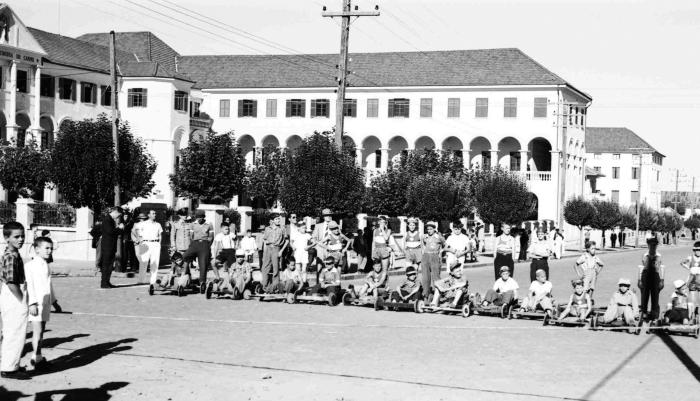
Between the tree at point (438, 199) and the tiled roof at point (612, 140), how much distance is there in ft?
265

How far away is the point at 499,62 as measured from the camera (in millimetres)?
77812

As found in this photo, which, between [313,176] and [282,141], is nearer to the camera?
[313,176]

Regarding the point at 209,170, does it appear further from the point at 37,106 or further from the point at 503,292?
the point at 503,292

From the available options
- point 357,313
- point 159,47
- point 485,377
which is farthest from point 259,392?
point 159,47

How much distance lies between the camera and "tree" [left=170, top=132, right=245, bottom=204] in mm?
62375

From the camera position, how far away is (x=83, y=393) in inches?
380

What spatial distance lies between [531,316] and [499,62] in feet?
203

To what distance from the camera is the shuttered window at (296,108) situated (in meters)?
81.5

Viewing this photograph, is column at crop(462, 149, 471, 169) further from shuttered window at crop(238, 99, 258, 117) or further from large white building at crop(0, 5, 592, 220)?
shuttered window at crop(238, 99, 258, 117)

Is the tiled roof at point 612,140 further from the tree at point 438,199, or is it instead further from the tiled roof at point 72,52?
the tree at point 438,199

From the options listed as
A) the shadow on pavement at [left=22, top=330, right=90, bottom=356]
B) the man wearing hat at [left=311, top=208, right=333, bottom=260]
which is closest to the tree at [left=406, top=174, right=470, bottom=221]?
the man wearing hat at [left=311, top=208, right=333, bottom=260]

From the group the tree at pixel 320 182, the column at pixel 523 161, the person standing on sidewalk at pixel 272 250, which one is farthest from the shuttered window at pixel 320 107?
the person standing on sidewalk at pixel 272 250

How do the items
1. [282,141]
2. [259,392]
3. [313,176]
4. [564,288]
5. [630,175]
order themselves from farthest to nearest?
[630,175]
[282,141]
[313,176]
[564,288]
[259,392]

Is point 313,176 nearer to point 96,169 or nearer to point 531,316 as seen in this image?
point 96,169
